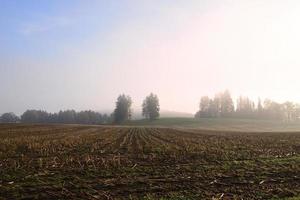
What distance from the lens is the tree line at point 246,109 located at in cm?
15675

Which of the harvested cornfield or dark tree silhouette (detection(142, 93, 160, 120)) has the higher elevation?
dark tree silhouette (detection(142, 93, 160, 120))

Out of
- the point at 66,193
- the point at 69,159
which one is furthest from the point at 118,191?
the point at 69,159

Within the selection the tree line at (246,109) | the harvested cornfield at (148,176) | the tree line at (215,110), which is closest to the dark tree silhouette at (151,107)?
the tree line at (215,110)

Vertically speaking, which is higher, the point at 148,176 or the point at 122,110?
the point at 122,110

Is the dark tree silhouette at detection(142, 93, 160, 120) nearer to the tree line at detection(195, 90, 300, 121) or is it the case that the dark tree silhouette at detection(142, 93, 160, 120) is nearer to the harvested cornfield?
the tree line at detection(195, 90, 300, 121)

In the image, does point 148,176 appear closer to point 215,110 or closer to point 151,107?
point 151,107

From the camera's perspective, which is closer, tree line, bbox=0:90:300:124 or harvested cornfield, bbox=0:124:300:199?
harvested cornfield, bbox=0:124:300:199

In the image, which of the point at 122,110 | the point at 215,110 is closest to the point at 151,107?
the point at 122,110

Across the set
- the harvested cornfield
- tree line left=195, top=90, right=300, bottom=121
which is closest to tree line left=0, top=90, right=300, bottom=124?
tree line left=195, top=90, right=300, bottom=121

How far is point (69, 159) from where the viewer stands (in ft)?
78.8

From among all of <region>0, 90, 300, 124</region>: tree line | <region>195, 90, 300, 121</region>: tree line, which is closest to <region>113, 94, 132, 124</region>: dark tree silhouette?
<region>0, 90, 300, 124</region>: tree line

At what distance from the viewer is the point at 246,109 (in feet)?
588

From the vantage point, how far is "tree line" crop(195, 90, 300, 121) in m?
157

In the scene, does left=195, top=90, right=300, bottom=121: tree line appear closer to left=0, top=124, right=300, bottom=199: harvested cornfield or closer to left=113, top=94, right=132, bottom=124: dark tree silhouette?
left=113, top=94, right=132, bottom=124: dark tree silhouette
